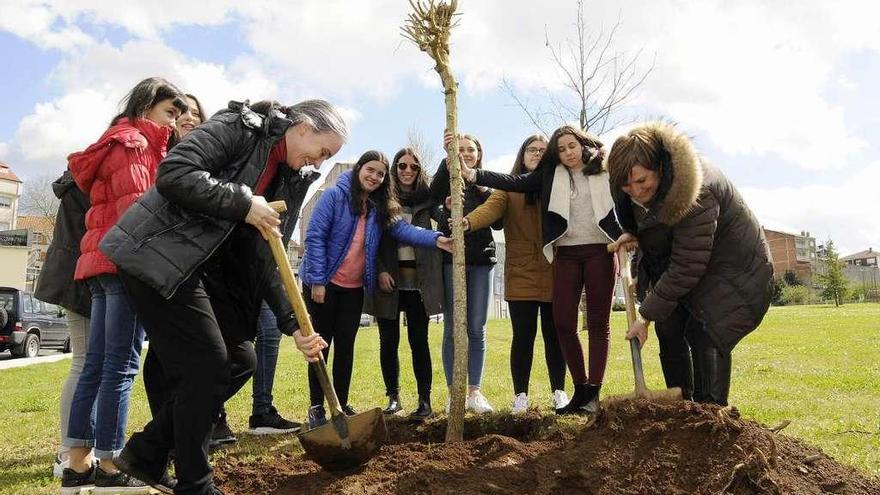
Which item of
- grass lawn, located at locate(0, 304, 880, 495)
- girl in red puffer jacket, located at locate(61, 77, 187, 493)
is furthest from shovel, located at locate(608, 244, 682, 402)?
girl in red puffer jacket, located at locate(61, 77, 187, 493)

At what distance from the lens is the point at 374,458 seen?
3648mm

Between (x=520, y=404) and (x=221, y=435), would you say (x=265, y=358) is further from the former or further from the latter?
(x=520, y=404)

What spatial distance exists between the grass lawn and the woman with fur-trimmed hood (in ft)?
3.05

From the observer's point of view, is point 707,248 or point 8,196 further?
point 8,196

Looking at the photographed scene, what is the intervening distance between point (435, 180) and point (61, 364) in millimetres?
12783

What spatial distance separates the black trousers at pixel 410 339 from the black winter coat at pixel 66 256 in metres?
→ 2.13

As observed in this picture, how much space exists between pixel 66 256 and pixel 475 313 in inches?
108

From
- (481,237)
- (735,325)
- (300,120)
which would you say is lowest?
(735,325)

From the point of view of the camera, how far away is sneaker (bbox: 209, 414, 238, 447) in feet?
14.5

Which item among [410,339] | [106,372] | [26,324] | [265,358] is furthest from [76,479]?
[26,324]

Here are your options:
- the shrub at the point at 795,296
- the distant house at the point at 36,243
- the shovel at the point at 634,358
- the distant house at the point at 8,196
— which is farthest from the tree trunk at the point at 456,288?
the distant house at the point at 8,196

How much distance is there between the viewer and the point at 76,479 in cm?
334

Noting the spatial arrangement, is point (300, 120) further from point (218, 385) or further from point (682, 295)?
Answer: point (682, 295)

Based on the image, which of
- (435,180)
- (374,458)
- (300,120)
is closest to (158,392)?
(374,458)
